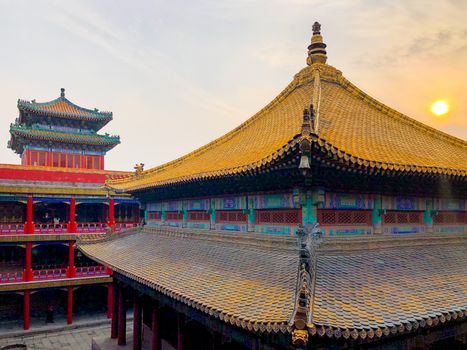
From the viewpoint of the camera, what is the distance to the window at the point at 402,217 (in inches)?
398

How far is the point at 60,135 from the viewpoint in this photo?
33844mm

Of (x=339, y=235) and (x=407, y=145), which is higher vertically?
(x=407, y=145)

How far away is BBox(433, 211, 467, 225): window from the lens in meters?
11.4

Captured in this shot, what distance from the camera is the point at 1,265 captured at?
27172mm

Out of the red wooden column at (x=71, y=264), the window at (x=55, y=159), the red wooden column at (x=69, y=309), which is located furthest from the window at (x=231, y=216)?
the window at (x=55, y=159)

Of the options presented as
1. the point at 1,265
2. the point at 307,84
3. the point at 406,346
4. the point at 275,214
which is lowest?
the point at 1,265

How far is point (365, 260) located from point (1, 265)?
2671cm

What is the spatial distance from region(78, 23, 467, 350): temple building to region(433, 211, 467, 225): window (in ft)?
0.18

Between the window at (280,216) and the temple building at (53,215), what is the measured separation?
16539mm

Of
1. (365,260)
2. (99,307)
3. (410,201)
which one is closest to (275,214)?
(365,260)

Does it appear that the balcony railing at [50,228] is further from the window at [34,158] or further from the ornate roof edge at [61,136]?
the ornate roof edge at [61,136]

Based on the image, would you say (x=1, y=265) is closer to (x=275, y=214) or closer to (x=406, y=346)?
(x=275, y=214)

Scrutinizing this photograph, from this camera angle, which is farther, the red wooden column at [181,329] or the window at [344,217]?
the red wooden column at [181,329]

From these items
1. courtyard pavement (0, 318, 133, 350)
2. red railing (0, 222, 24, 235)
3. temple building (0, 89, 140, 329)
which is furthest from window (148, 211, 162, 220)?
red railing (0, 222, 24, 235)
